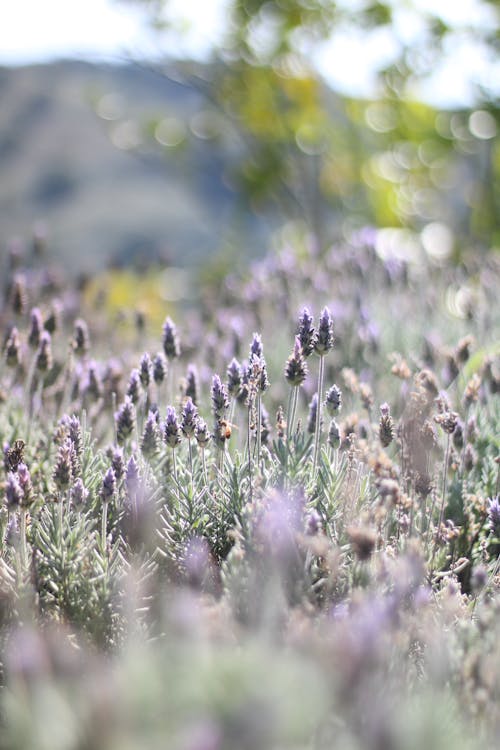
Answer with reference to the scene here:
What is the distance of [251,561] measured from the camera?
61.6 inches

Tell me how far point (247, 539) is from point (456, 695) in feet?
1.66

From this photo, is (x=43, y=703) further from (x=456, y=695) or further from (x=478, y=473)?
(x=478, y=473)

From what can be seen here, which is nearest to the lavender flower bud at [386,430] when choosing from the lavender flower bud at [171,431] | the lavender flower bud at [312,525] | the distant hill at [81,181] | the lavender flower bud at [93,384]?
the lavender flower bud at [312,525]

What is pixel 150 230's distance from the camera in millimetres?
58438

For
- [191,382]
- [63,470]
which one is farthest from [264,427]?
[63,470]

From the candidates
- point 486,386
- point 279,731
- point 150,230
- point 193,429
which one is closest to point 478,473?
point 486,386

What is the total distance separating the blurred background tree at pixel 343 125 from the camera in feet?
27.4

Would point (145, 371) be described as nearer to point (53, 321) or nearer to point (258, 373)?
point (258, 373)

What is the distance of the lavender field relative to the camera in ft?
2.95

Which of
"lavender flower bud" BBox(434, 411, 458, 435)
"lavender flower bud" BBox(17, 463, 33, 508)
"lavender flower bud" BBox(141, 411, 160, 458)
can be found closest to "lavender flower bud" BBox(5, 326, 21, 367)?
"lavender flower bud" BBox(141, 411, 160, 458)

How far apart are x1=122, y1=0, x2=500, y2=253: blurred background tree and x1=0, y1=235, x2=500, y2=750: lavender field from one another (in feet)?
19.2

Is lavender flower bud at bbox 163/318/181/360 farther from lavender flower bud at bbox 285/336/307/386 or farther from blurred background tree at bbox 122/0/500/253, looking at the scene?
blurred background tree at bbox 122/0/500/253

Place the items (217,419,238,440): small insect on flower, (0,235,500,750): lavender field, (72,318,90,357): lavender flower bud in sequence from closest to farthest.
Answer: (0,235,500,750): lavender field < (217,419,238,440): small insect on flower < (72,318,90,357): lavender flower bud

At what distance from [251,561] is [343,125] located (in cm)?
851
